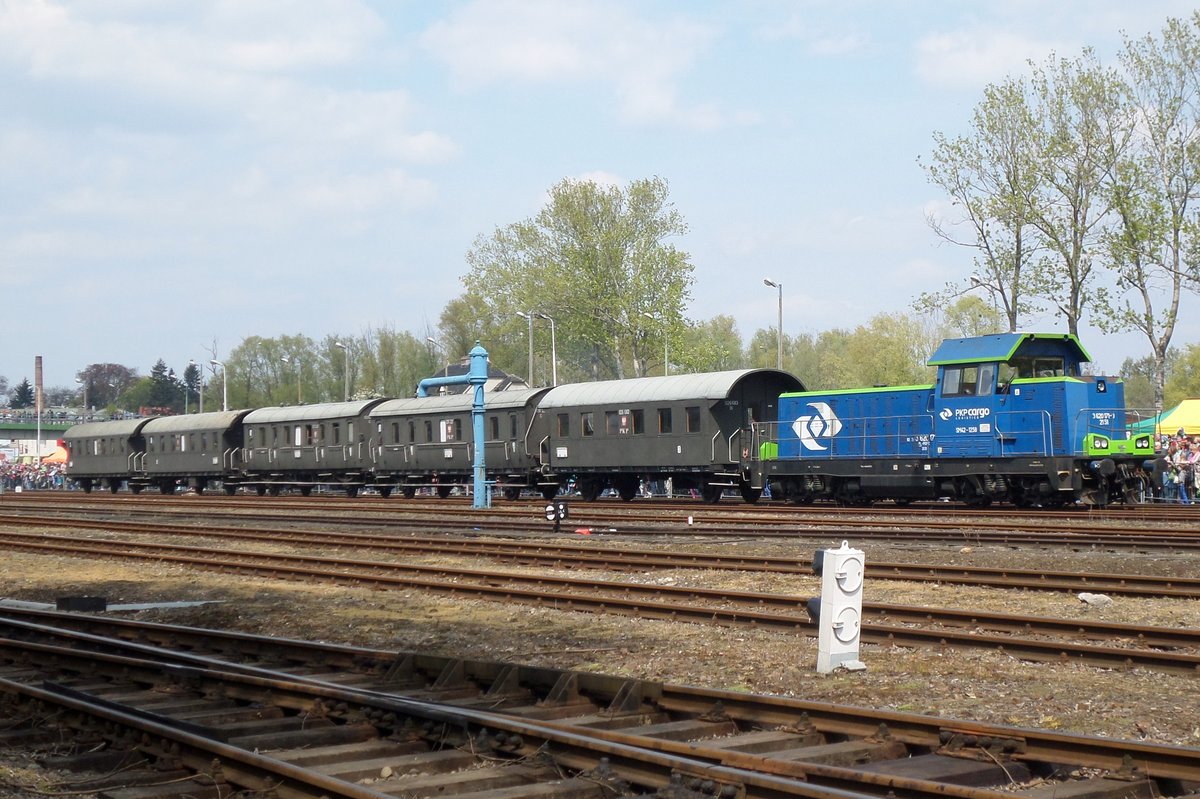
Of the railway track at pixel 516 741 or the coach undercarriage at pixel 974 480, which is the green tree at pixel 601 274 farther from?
the railway track at pixel 516 741

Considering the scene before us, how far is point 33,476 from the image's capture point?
74625 millimetres

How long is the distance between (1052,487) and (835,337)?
107294 millimetres

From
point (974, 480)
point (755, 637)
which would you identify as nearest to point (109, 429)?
point (974, 480)

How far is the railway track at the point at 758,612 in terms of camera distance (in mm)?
9938

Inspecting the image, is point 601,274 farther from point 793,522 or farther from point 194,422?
point 793,522

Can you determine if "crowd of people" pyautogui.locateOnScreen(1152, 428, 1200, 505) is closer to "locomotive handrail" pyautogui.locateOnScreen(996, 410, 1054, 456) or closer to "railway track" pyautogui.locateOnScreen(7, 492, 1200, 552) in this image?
"locomotive handrail" pyautogui.locateOnScreen(996, 410, 1054, 456)

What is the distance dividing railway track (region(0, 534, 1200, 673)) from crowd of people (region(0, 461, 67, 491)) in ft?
200

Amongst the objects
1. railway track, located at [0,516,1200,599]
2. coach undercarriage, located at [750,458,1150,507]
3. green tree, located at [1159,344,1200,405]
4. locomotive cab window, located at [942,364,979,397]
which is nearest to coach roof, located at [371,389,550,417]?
coach undercarriage, located at [750,458,1150,507]

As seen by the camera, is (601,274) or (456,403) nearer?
(456,403)

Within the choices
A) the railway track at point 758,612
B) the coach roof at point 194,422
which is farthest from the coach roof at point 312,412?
the railway track at point 758,612

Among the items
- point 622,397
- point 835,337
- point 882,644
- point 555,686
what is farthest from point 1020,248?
point 835,337

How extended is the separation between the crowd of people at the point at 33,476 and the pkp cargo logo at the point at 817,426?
187 ft

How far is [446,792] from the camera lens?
19.9 feet

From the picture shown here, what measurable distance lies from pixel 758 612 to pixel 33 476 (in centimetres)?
7276
